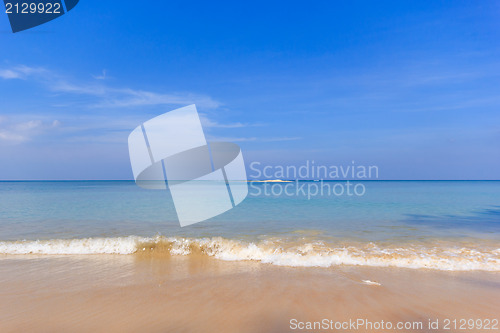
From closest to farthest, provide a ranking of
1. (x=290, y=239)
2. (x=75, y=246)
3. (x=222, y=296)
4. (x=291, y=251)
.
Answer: (x=222, y=296) < (x=291, y=251) < (x=75, y=246) < (x=290, y=239)

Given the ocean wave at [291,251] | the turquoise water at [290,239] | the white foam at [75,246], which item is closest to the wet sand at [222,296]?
the ocean wave at [291,251]

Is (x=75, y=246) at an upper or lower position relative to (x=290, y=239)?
upper

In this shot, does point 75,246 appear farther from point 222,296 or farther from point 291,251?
Answer: point 291,251

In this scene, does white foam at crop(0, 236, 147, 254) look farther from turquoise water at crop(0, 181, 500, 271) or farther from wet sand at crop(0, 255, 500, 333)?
wet sand at crop(0, 255, 500, 333)

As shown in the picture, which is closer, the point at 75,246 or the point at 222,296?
the point at 222,296

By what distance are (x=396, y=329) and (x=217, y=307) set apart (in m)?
2.44

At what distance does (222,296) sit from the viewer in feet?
14.9

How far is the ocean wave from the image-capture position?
627 centimetres

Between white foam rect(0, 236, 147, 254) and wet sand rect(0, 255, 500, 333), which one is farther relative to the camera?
white foam rect(0, 236, 147, 254)

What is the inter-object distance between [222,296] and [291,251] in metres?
3.10

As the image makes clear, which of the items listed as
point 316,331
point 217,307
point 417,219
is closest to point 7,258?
point 217,307

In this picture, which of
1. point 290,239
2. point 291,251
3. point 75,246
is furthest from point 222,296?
point 75,246

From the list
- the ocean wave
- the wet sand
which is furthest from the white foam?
the wet sand

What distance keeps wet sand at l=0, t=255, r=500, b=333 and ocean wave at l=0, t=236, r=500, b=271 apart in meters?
0.44
